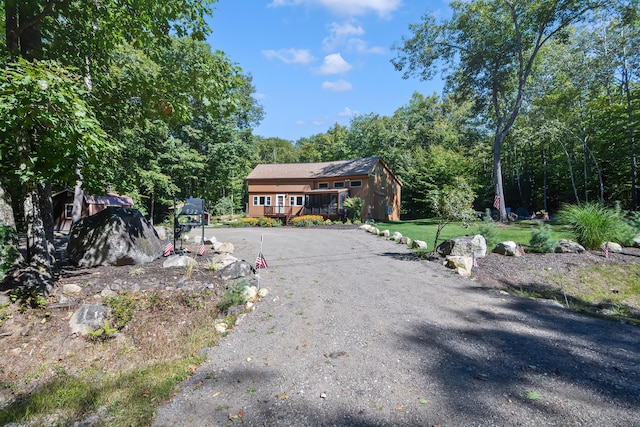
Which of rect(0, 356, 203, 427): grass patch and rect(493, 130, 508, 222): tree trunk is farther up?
rect(493, 130, 508, 222): tree trunk

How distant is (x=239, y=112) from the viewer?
11633 mm

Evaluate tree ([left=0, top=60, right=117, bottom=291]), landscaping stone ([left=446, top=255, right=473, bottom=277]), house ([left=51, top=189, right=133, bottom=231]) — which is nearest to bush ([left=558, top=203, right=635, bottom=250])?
landscaping stone ([left=446, top=255, right=473, bottom=277])

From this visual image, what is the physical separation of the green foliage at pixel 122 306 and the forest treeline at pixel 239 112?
4.76ft

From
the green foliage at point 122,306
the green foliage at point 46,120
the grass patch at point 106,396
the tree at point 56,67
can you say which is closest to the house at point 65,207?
the tree at point 56,67

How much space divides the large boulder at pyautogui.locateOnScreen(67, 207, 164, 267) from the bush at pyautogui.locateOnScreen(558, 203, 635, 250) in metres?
12.6

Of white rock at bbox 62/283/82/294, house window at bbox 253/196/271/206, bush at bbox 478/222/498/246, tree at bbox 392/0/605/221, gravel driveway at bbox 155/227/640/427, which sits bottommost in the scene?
gravel driveway at bbox 155/227/640/427

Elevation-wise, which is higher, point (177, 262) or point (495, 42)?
point (495, 42)

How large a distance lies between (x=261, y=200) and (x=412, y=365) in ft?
92.5

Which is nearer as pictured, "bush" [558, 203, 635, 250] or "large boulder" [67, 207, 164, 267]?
"large boulder" [67, 207, 164, 267]

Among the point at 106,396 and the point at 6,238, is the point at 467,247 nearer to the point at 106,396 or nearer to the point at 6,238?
the point at 106,396

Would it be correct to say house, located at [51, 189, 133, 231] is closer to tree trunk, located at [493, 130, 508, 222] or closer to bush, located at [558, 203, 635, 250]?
bush, located at [558, 203, 635, 250]

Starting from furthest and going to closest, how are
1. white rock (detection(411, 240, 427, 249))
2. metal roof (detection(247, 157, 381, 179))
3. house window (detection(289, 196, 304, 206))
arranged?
house window (detection(289, 196, 304, 206)) < metal roof (detection(247, 157, 381, 179)) < white rock (detection(411, 240, 427, 249))

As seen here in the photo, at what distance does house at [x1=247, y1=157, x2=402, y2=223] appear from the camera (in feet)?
89.3

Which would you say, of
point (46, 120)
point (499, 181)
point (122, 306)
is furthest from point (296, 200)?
point (46, 120)
